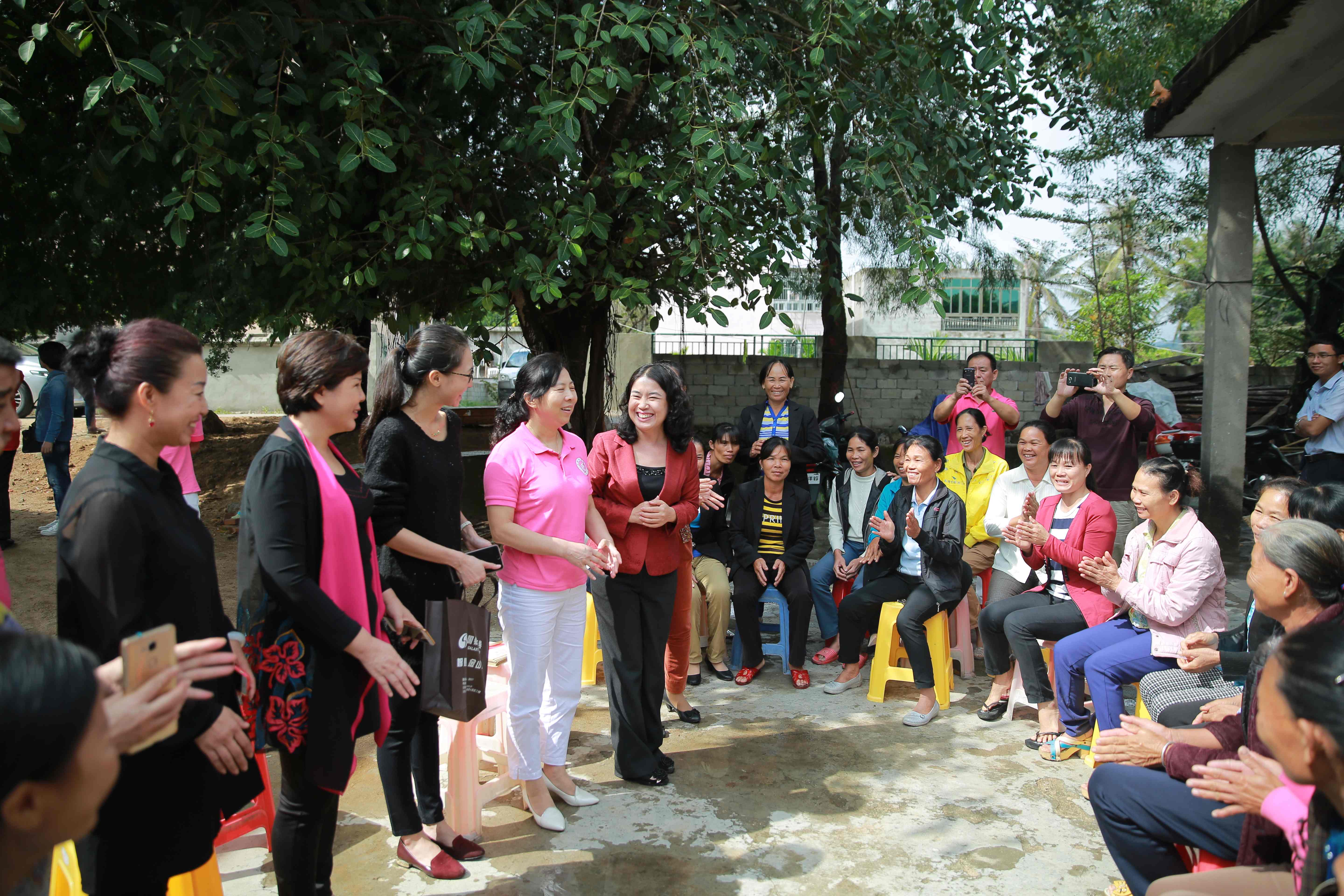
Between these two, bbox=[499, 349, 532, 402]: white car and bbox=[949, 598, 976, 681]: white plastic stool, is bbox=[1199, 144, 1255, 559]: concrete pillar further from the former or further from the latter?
bbox=[499, 349, 532, 402]: white car

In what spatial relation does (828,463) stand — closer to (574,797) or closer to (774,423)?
(774,423)

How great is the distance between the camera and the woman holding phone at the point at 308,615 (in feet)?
7.40

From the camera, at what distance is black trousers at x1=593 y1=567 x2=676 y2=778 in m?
3.65

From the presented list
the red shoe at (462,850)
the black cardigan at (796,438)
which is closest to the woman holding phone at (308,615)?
the red shoe at (462,850)

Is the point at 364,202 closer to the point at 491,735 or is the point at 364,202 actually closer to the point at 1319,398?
the point at 491,735

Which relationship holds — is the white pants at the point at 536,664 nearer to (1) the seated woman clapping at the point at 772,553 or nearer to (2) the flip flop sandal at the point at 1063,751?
(1) the seated woman clapping at the point at 772,553

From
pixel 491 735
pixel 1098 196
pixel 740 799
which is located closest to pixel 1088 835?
pixel 740 799

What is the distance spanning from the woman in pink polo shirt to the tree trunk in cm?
271

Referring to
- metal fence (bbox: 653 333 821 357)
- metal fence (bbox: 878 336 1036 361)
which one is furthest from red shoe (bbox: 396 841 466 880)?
metal fence (bbox: 878 336 1036 361)

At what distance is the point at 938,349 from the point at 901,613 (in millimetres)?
12827

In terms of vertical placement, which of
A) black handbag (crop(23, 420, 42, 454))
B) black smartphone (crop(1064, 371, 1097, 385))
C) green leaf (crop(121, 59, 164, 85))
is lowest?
black handbag (crop(23, 420, 42, 454))

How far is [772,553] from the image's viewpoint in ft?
16.8

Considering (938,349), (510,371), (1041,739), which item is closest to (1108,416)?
(1041,739)

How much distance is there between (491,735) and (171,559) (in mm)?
2049
